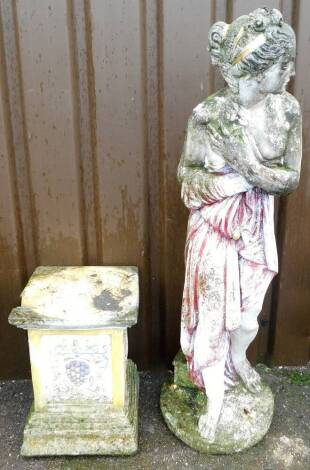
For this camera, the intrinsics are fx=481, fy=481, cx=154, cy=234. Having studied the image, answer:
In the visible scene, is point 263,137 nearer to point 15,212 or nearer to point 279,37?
point 279,37

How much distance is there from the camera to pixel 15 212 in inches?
96.7

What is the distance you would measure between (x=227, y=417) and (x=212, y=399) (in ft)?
0.43

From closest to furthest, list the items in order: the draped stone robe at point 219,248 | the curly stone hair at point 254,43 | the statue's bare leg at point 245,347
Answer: the curly stone hair at point 254,43 < the draped stone robe at point 219,248 < the statue's bare leg at point 245,347

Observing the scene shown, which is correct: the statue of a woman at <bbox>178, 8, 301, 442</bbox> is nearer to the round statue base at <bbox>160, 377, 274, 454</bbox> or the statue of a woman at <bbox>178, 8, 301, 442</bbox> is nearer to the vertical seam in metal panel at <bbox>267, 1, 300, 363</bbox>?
the round statue base at <bbox>160, 377, 274, 454</bbox>

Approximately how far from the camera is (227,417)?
2.21 m

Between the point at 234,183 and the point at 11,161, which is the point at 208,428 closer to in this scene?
the point at 234,183

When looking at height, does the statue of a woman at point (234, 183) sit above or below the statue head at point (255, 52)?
below

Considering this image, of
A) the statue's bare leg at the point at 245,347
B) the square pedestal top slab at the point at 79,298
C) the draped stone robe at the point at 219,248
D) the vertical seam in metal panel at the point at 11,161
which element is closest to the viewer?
the draped stone robe at the point at 219,248

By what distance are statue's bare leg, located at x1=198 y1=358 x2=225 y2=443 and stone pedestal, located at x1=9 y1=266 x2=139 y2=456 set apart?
1.08 feet

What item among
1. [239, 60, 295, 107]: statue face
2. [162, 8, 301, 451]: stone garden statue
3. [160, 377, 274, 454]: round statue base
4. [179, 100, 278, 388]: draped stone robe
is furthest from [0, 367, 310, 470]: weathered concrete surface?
[239, 60, 295, 107]: statue face

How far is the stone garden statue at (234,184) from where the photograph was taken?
1.72 metres

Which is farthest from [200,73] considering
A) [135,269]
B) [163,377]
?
[163,377]

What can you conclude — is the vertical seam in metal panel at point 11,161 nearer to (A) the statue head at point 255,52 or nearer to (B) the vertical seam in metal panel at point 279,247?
(A) the statue head at point 255,52

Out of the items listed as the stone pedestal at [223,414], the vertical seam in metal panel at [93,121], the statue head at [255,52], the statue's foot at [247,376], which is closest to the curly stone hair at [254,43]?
the statue head at [255,52]
